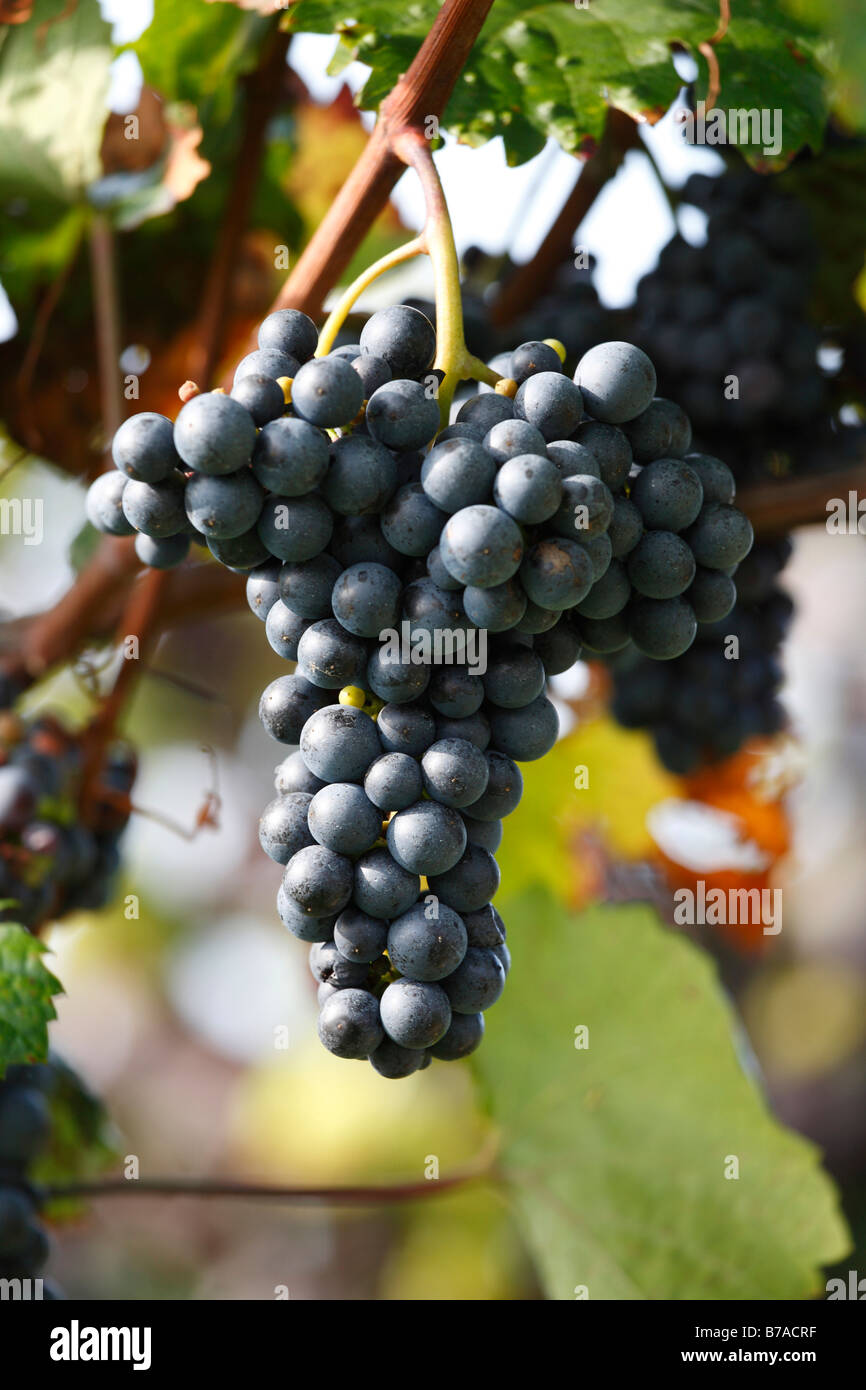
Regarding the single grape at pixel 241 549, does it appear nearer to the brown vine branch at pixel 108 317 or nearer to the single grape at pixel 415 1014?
the single grape at pixel 415 1014

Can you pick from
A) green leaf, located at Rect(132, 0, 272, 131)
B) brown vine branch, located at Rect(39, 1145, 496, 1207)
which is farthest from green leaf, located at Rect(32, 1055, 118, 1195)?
green leaf, located at Rect(132, 0, 272, 131)

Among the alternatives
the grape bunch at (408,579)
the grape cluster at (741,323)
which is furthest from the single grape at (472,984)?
the grape cluster at (741,323)

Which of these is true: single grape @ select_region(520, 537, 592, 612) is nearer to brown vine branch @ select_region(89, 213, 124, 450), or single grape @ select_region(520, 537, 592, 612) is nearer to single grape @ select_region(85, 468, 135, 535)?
single grape @ select_region(85, 468, 135, 535)

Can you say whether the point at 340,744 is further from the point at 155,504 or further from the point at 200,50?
the point at 200,50

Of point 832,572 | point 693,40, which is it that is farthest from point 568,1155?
point 832,572

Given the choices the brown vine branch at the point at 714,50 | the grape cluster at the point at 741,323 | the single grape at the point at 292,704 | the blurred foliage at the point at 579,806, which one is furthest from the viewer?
the blurred foliage at the point at 579,806

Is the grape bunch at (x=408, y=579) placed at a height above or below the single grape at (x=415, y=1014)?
above
